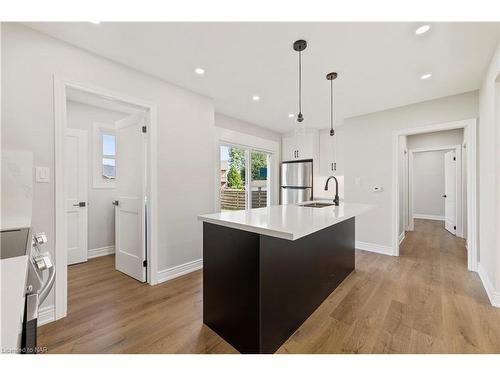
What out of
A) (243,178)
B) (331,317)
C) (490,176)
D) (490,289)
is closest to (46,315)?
(331,317)

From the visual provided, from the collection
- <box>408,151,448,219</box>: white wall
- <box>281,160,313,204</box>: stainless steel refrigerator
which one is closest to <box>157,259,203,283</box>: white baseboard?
<box>281,160,313,204</box>: stainless steel refrigerator

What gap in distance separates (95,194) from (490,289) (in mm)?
5315

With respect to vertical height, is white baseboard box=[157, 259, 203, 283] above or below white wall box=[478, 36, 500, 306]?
below

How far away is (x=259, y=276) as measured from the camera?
1.42 meters

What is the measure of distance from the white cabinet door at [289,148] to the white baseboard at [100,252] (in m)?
4.04

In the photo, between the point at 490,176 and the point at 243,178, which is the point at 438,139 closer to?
the point at 490,176

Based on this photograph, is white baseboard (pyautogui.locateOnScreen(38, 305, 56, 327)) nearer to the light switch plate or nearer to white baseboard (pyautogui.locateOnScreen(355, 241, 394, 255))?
the light switch plate

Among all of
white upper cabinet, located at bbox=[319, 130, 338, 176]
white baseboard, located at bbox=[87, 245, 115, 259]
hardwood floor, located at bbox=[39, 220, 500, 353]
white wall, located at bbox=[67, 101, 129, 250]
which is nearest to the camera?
hardwood floor, located at bbox=[39, 220, 500, 353]

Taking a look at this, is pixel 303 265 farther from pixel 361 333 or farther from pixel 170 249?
pixel 170 249

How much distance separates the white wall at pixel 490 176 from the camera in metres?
2.06

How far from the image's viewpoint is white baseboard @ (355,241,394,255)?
12.1ft

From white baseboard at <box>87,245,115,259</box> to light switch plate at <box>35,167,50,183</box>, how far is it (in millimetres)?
2117

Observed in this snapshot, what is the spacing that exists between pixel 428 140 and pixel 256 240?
615 centimetres

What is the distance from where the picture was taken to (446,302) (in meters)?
2.20
